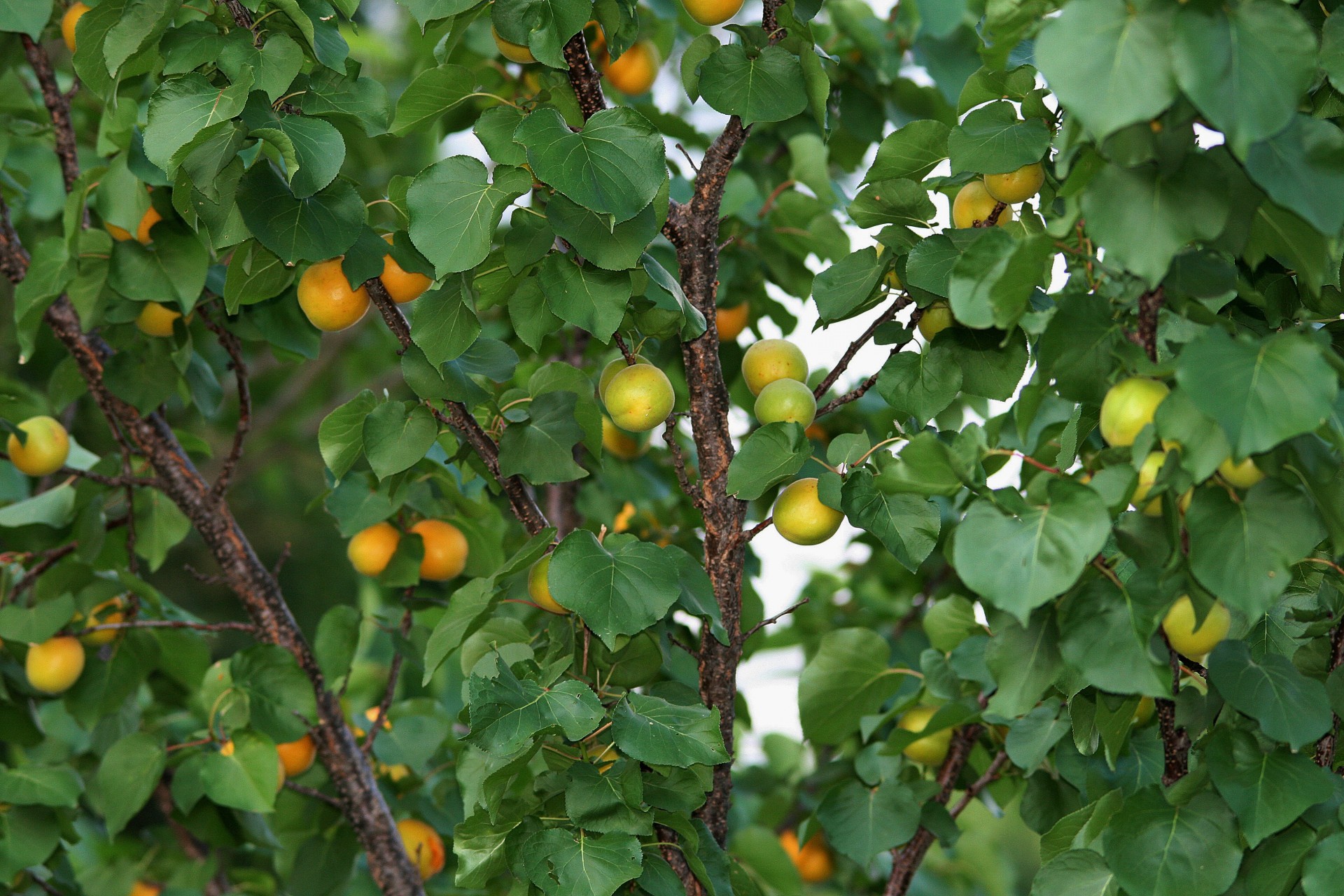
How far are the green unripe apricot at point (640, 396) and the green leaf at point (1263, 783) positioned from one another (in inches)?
18.4

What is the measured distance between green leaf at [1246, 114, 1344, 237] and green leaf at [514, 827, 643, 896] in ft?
1.78

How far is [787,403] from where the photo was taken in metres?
0.93

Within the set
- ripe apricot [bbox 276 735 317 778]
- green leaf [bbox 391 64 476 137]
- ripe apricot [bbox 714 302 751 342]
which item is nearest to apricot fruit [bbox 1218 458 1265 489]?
green leaf [bbox 391 64 476 137]

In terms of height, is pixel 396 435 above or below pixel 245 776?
above

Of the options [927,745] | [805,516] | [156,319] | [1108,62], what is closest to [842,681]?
[927,745]

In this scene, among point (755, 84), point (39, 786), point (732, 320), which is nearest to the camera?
point (755, 84)

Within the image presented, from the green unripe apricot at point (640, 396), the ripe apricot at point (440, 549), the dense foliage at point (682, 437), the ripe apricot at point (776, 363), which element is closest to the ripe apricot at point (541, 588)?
the dense foliage at point (682, 437)

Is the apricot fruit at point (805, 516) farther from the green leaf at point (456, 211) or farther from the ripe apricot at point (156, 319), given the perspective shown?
the ripe apricot at point (156, 319)

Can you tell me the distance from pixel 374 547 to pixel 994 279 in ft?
2.80

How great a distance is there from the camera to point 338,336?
131 inches

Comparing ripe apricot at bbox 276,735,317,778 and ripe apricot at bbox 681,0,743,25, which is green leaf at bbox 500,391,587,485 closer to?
ripe apricot at bbox 681,0,743,25

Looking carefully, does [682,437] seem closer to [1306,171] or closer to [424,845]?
[424,845]

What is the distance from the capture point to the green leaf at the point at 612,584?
814 mm

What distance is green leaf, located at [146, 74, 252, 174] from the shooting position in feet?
2.54
